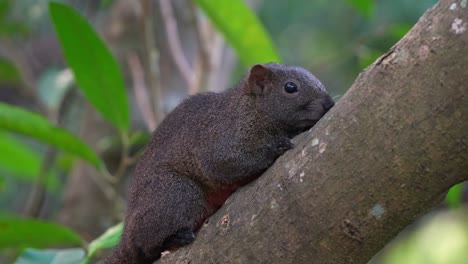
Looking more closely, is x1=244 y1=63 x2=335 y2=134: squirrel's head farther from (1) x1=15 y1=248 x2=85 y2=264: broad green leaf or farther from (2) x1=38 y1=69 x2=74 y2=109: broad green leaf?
(2) x1=38 y1=69 x2=74 y2=109: broad green leaf

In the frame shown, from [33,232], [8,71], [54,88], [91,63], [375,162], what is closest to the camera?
[375,162]

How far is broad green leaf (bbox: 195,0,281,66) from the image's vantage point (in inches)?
141

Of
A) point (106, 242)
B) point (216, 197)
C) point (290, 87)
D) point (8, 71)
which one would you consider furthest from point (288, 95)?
point (8, 71)

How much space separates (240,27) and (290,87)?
710 mm

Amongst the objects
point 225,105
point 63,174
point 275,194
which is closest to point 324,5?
point 63,174

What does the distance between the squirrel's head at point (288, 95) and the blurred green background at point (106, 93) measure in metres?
0.14

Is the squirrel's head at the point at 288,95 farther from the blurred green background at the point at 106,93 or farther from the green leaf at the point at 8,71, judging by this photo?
the green leaf at the point at 8,71

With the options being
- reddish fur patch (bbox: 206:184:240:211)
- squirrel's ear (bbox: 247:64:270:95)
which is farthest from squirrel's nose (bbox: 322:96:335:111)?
reddish fur patch (bbox: 206:184:240:211)

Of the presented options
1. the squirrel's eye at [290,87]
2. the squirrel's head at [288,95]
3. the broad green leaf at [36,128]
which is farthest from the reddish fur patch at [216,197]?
the broad green leaf at [36,128]

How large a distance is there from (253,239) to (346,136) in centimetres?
41

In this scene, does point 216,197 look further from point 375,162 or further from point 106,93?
point 375,162

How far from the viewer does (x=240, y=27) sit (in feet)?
12.0

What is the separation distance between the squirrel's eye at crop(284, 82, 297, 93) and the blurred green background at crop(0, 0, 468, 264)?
0.18 metres

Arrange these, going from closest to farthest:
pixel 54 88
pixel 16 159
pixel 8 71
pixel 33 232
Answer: pixel 33 232 < pixel 16 159 < pixel 54 88 < pixel 8 71
